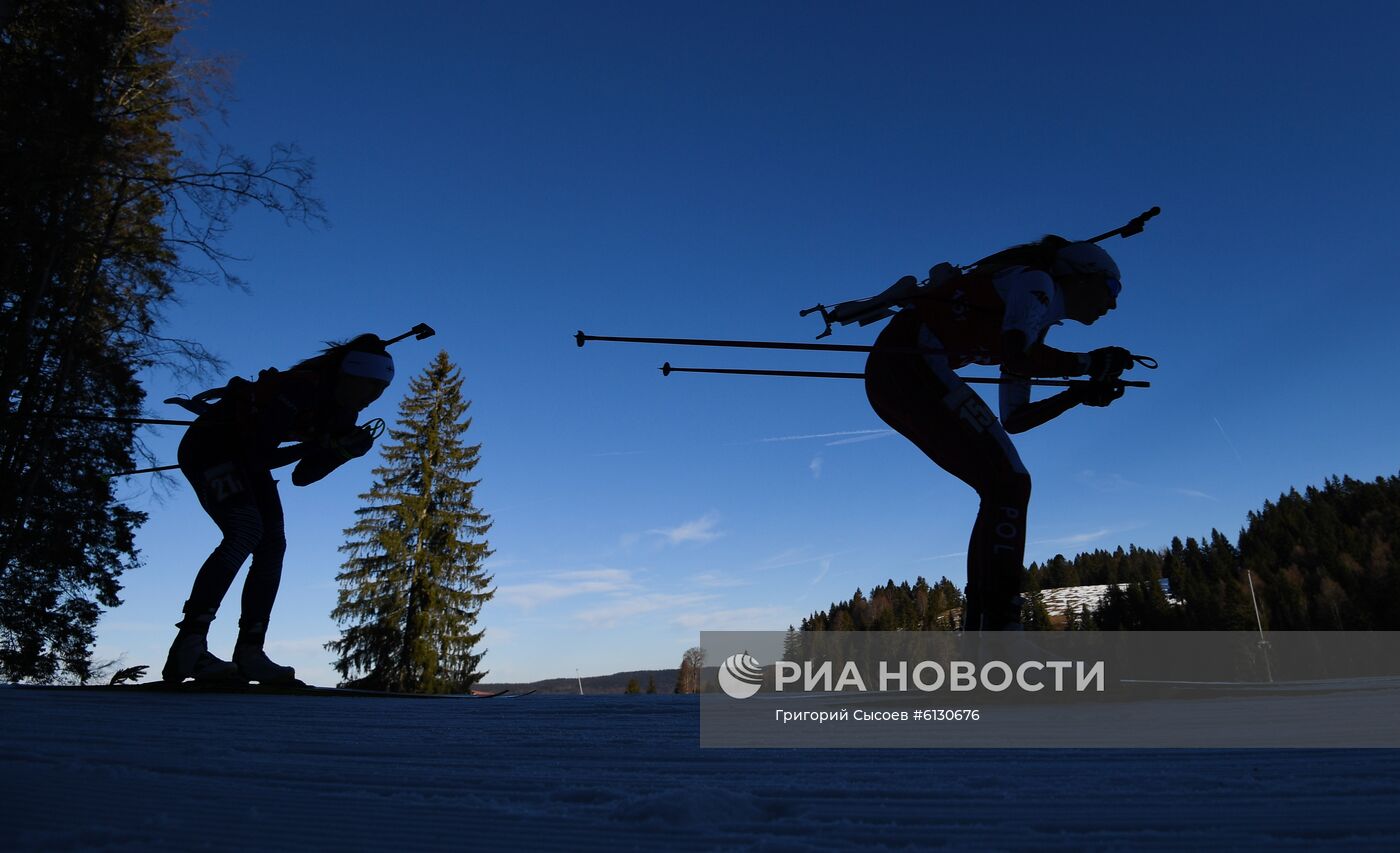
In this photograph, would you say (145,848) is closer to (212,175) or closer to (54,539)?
(212,175)

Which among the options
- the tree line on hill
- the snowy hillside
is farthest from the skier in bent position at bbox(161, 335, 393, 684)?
the snowy hillside

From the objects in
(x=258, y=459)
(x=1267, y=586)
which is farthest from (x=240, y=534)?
(x=1267, y=586)

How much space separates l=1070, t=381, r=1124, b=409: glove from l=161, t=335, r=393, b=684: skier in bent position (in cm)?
356

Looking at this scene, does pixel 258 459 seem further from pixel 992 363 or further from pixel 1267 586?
pixel 1267 586

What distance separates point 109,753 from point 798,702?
2391 millimetres

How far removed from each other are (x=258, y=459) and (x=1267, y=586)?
3121 inches

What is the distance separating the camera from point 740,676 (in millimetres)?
3828

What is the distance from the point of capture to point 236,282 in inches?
392

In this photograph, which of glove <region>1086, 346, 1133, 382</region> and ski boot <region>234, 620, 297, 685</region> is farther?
ski boot <region>234, 620, 297, 685</region>

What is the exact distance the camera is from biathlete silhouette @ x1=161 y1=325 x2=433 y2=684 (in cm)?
428

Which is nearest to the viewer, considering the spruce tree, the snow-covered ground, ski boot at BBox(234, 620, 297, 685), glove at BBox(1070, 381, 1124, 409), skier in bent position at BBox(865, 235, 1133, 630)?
the snow-covered ground

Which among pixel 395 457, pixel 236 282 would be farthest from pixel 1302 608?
pixel 236 282

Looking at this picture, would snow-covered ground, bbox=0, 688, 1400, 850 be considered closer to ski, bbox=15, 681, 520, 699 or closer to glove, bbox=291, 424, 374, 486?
ski, bbox=15, 681, 520, 699

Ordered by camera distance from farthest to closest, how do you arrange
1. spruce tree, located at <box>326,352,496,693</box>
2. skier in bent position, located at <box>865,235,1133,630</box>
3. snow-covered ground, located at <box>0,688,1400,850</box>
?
spruce tree, located at <box>326,352,496,693</box>
skier in bent position, located at <box>865,235,1133,630</box>
snow-covered ground, located at <box>0,688,1400,850</box>
